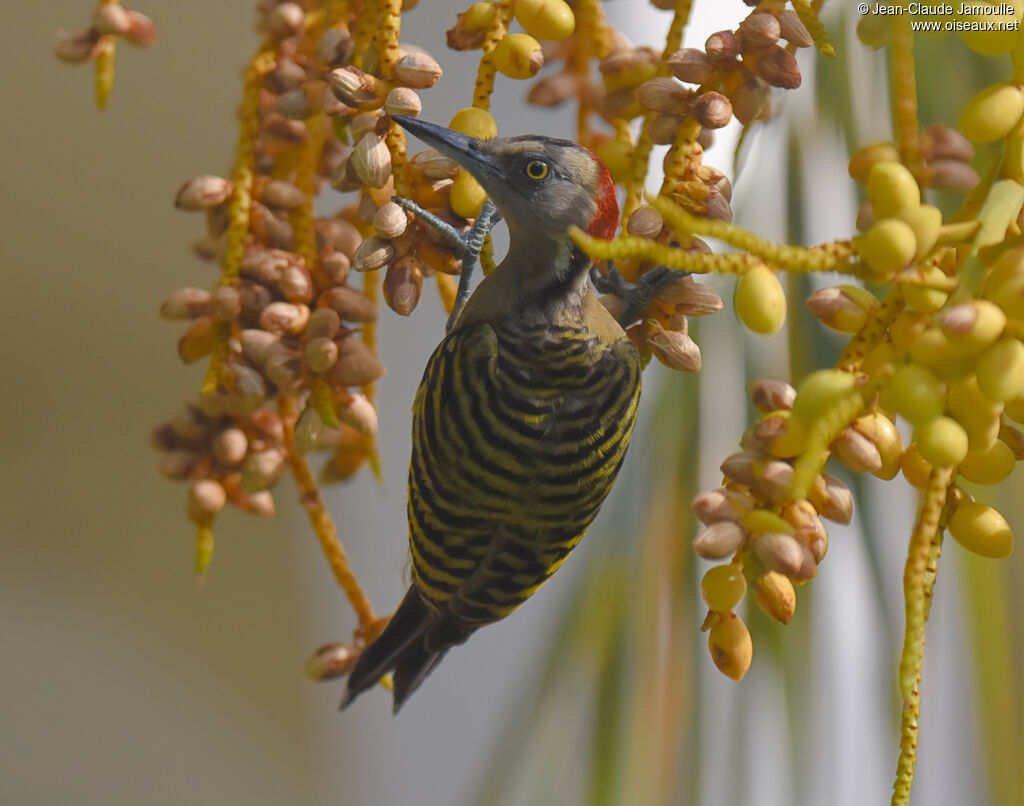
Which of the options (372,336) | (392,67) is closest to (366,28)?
(392,67)

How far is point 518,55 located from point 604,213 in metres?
0.20

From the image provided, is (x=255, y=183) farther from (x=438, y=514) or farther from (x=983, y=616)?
(x=983, y=616)

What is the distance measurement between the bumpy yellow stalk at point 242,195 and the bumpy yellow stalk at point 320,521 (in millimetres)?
33

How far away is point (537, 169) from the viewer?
562 millimetres

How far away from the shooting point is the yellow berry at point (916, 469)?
291mm

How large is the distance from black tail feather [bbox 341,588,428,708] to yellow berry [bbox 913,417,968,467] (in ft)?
1.20

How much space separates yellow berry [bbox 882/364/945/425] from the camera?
0.22 m

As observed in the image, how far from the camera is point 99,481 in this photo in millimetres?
1446

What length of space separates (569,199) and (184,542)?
112cm

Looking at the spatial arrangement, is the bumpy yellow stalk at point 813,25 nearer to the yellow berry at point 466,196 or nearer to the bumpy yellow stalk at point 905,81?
the bumpy yellow stalk at point 905,81

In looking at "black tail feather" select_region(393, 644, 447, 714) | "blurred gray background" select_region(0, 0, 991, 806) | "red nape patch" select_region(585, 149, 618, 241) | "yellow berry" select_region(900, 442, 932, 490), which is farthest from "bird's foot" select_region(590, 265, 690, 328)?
"blurred gray background" select_region(0, 0, 991, 806)

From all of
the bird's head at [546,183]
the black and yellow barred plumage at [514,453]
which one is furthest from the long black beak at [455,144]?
the black and yellow barred plumage at [514,453]

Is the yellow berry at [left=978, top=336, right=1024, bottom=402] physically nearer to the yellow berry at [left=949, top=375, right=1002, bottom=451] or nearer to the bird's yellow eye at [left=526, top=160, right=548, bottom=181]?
the yellow berry at [left=949, top=375, right=1002, bottom=451]

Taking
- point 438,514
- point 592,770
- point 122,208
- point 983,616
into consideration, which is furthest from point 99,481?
point 983,616
